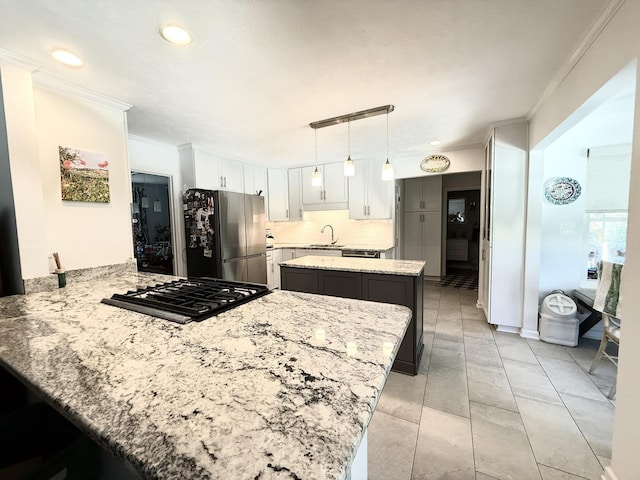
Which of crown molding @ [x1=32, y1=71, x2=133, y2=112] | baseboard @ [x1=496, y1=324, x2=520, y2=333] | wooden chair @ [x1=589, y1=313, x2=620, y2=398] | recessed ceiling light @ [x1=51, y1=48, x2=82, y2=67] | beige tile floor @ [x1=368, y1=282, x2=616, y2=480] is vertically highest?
recessed ceiling light @ [x1=51, y1=48, x2=82, y2=67]

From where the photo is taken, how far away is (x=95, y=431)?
51 cm

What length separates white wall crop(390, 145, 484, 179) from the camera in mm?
3867

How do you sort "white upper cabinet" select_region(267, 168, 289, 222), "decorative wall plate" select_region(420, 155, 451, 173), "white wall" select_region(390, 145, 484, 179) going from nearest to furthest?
"white wall" select_region(390, 145, 484, 179) < "decorative wall plate" select_region(420, 155, 451, 173) < "white upper cabinet" select_region(267, 168, 289, 222)

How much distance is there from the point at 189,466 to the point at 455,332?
330 cm

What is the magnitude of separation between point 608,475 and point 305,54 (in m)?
2.82

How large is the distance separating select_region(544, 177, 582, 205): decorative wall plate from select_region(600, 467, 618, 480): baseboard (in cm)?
253

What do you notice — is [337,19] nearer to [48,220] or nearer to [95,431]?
[95,431]

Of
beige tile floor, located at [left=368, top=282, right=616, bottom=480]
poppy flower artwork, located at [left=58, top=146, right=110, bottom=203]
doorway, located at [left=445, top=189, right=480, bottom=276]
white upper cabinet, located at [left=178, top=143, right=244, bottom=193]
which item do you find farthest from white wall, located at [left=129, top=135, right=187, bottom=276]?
doorway, located at [left=445, top=189, right=480, bottom=276]

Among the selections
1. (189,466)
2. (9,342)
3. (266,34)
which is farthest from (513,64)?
(9,342)

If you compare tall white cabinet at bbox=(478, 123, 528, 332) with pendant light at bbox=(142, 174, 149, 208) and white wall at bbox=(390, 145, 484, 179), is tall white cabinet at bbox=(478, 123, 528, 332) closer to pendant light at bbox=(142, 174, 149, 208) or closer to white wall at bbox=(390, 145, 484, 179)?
white wall at bbox=(390, 145, 484, 179)

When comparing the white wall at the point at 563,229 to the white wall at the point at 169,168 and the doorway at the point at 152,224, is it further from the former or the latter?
the doorway at the point at 152,224

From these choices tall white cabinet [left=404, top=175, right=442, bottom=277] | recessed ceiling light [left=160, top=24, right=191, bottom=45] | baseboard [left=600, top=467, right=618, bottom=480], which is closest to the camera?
baseboard [left=600, top=467, right=618, bottom=480]

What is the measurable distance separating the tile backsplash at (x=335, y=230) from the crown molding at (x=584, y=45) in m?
2.72

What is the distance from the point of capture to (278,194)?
5.08 metres
